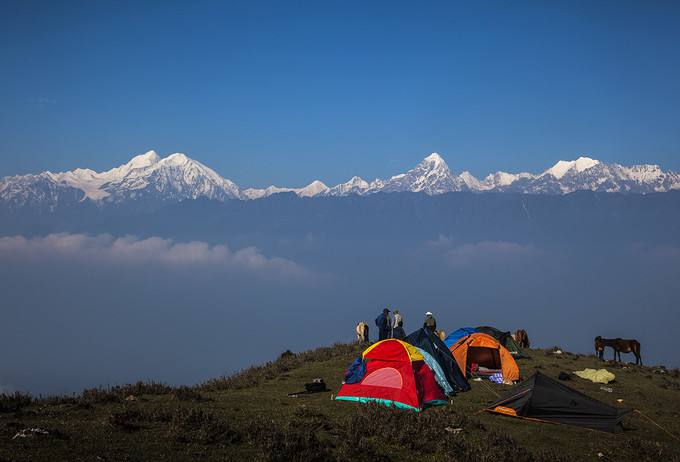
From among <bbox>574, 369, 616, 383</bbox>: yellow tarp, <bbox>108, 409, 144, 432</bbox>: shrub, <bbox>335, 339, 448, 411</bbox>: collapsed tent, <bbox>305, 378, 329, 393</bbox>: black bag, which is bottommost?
<bbox>574, 369, 616, 383</bbox>: yellow tarp

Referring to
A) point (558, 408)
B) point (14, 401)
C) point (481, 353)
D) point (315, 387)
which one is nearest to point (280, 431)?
point (14, 401)

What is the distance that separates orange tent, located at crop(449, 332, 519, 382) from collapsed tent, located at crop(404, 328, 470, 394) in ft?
7.53

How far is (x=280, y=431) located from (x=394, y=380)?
6.96m

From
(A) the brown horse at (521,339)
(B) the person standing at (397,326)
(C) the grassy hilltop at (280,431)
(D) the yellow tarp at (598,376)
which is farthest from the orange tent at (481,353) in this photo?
(A) the brown horse at (521,339)

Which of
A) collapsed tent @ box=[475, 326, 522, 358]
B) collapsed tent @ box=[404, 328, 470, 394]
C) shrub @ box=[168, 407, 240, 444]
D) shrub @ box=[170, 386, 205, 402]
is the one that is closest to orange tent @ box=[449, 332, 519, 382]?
collapsed tent @ box=[404, 328, 470, 394]

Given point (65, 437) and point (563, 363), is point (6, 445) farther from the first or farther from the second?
point (563, 363)

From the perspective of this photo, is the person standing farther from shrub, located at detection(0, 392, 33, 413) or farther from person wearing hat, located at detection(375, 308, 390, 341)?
shrub, located at detection(0, 392, 33, 413)

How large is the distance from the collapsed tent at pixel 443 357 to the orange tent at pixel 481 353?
229 cm

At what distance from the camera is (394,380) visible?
18.6m

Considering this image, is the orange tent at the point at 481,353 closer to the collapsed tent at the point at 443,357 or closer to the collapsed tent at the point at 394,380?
the collapsed tent at the point at 443,357

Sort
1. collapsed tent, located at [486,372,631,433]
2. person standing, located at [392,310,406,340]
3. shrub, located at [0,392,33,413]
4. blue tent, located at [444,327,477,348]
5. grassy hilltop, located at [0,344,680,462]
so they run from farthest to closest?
person standing, located at [392,310,406,340]
blue tent, located at [444,327,477,348]
collapsed tent, located at [486,372,631,433]
shrub, located at [0,392,33,413]
grassy hilltop, located at [0,344,680,462]

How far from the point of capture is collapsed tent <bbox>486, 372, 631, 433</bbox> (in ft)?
55.0

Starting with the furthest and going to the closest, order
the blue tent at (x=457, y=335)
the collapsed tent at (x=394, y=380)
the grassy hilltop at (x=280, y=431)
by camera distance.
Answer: the blue tent at (x=457, y=335) → the collapsed tent at (x=394, y=380) → the grassy hilltop at (x=280, y=431)

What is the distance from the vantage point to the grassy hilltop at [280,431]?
10914 millimetres
